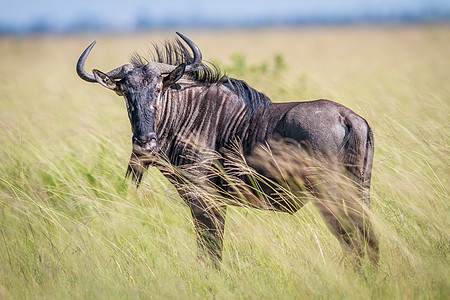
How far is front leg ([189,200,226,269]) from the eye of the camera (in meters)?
3.46

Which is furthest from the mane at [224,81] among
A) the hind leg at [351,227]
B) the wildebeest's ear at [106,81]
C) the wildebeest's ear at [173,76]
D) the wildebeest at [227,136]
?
the hind leg at [351,227]

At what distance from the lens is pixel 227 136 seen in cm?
363

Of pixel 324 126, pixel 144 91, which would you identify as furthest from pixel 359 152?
pixel 144 91

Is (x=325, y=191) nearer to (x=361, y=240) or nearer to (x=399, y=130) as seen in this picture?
(x=361, y=240)

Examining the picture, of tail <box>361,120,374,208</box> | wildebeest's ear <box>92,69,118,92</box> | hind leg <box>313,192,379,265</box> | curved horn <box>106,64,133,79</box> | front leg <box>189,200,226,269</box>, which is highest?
curved horn <box>106,64,133,79</box>

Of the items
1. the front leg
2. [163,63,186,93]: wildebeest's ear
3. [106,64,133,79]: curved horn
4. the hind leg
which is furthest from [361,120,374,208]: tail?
[106,64,133,79]: curved horn

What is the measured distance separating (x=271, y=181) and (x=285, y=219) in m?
0.49

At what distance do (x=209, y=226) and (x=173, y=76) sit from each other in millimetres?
1208

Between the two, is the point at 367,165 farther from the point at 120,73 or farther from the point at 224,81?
the point at 120,73

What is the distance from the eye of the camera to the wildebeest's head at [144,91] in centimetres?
335

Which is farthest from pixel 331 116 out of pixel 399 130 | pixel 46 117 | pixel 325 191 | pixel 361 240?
pixel 46 117

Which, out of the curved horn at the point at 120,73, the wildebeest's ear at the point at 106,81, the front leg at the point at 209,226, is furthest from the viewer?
the curved horn at the point at 120,73

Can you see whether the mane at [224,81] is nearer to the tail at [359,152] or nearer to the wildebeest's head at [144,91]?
the wildebeest's head at [144,91]

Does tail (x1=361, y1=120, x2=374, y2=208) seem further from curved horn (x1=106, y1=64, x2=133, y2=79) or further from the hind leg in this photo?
curved horn (x1=106, y1=64, x2=133, y2=79)
